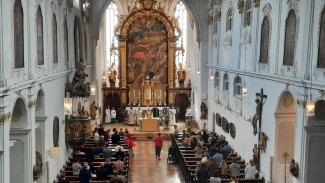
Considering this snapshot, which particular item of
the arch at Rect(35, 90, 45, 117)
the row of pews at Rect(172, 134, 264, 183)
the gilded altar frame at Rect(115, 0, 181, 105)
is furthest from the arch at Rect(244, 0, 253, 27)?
the gilded altar frame at Rect(115, 0, 181, 105)

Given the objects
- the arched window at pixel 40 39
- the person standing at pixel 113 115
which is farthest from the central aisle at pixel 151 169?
the person standing at pixel 113 115

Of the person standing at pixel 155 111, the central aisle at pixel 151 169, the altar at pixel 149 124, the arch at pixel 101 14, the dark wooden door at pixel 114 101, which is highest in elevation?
the arch at pixel 101 14

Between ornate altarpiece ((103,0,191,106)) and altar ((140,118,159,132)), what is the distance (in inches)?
232

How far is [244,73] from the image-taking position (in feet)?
66.1

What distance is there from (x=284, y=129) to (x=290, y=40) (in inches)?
141

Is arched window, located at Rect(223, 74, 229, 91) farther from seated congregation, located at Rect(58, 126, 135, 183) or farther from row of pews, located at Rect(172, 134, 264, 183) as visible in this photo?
seated congregation, located at Rect(58, 126, 135, 183)

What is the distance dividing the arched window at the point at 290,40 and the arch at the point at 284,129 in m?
1.56

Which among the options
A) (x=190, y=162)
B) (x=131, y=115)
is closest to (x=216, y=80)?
(x=131, y=115)

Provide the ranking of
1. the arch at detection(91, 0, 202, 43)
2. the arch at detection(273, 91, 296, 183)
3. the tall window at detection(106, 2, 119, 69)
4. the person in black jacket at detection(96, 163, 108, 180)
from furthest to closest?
the tall window at detection(106, 2, 119, 69) < the arch at detection(91, 0, 202, 43) < the arch at detection(273, 91, 296, 183) < the person in black jacket at detection(96, 163, 108, 180)

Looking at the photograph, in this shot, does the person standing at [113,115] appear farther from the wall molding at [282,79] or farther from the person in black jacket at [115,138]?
the wall molding at [282,79]

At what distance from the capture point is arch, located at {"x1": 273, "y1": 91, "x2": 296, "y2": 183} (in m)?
16.1

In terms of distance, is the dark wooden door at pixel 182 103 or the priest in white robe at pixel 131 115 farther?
the dark wooden door at pixel 182 103

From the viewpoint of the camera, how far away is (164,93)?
3666 centimetres

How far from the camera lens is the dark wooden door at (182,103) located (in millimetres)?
36688
